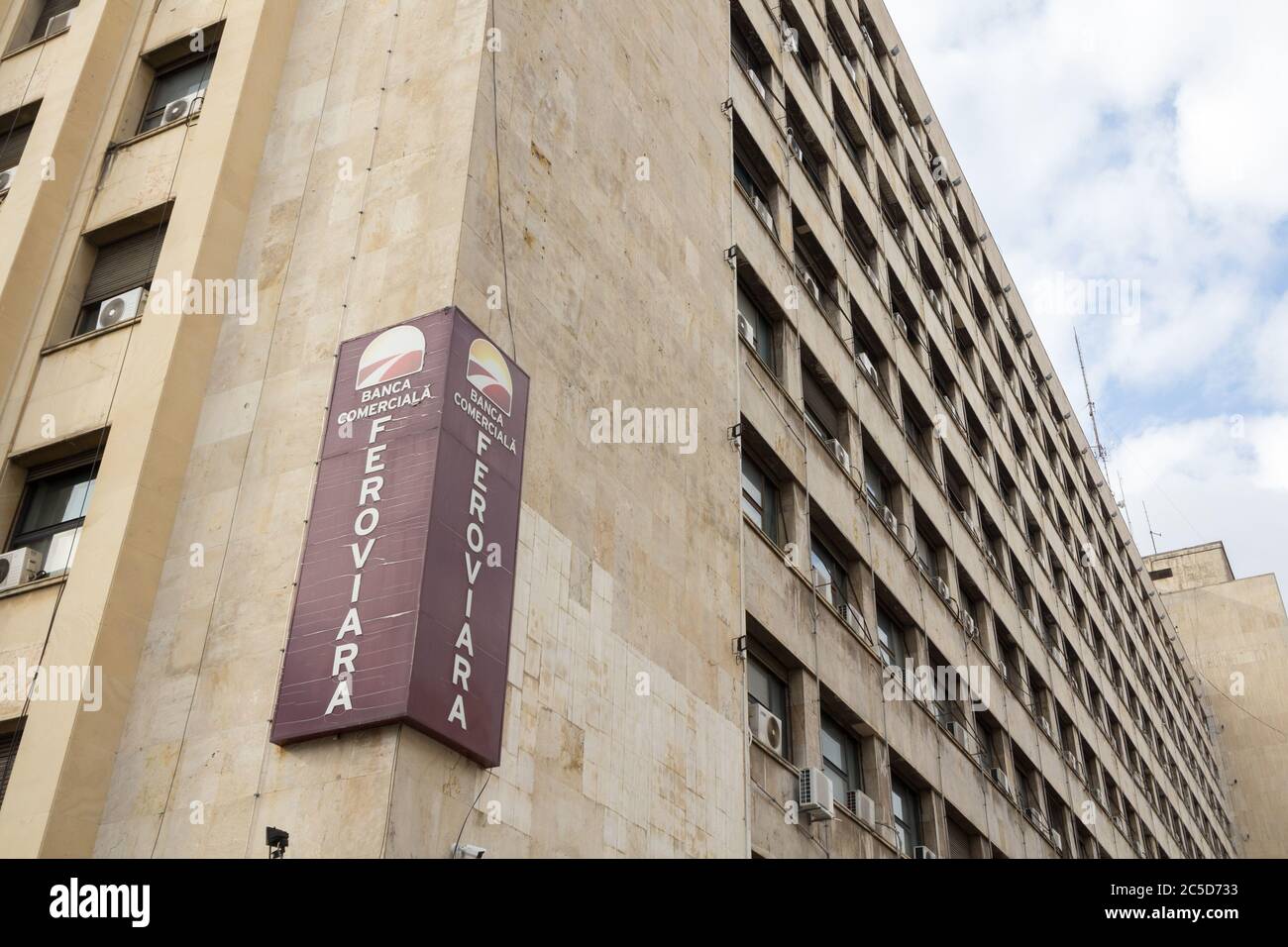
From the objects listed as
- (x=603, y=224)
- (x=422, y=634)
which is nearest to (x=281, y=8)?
(x=603, y=224)

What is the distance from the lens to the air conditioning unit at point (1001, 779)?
1208 inches

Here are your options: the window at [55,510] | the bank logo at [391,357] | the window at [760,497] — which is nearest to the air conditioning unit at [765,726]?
the window at [760,497]

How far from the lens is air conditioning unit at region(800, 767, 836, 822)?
2016 centimetres

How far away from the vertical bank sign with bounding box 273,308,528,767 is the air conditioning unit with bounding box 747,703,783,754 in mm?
6754

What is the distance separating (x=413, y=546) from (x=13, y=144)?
13.0 meters

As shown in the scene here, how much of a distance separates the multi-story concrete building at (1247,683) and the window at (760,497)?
2196 inches

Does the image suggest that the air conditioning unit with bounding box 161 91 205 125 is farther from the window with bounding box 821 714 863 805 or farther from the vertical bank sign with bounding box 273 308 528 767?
the window with bounding box 821 714 863 805

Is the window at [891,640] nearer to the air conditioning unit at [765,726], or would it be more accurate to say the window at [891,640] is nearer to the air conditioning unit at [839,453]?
the air conditioning unit at [839,453]

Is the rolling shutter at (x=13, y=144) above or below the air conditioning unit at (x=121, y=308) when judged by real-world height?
above

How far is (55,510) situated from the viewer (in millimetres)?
16766

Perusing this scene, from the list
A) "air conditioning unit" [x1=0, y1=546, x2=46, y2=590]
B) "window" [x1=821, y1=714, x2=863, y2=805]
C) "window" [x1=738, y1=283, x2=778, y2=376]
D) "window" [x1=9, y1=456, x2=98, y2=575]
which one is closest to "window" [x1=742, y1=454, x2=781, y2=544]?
"window" [x1=738, y1=283, x2=778, y2=376]

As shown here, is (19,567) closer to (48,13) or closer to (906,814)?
(48,13)
